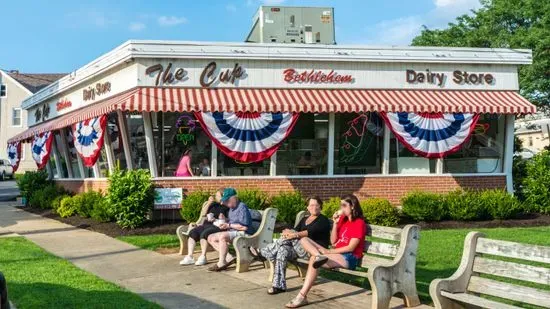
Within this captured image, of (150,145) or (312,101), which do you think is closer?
(150,145)

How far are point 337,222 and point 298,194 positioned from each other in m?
7.41

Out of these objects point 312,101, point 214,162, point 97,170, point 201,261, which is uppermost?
point 312,101

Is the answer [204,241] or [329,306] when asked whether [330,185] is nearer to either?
[204,241]

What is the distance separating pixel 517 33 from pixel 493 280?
21.8 m

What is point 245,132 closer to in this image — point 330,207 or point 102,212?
point 330,207

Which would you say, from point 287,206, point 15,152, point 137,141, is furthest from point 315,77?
point 15,152

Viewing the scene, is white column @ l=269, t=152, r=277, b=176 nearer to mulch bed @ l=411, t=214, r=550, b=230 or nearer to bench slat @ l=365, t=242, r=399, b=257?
mulch bed @ l=411, t=214, r=550, b=230

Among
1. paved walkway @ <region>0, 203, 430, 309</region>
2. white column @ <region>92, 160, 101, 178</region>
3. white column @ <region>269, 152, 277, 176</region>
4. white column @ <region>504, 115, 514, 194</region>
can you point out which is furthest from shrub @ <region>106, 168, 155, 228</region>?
white column @ <region>504, 115, 514, 194</region>

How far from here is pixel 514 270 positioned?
222 inches

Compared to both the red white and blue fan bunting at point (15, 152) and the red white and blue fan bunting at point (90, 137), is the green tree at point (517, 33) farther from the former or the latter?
the red white and blue fan bunting at point (15, 152)

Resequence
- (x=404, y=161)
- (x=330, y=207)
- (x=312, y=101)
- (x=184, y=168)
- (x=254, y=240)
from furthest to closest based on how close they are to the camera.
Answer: (x=404, y=161) < (x=312, y=101) < (x=184, y=168) < (x=330, y=207) < (x=254, y=240)

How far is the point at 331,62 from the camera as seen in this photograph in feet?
53.2

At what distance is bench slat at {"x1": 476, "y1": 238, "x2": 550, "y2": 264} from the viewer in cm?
541

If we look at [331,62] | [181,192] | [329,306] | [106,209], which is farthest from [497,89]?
[329,306]
